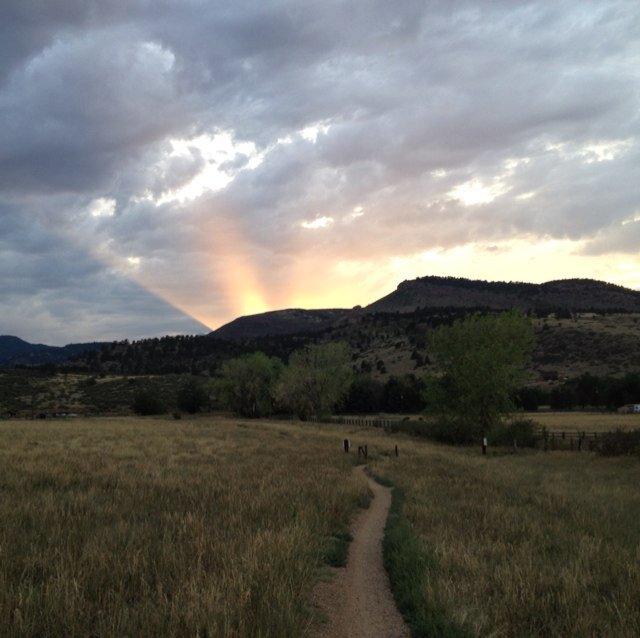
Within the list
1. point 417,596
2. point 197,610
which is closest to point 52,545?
point 197,610

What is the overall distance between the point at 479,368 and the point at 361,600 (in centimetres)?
3993

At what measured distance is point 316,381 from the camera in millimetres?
69312

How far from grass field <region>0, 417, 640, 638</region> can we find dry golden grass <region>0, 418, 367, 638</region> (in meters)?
0.03

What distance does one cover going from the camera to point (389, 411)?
11044 cm

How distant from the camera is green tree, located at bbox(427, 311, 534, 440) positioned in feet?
146

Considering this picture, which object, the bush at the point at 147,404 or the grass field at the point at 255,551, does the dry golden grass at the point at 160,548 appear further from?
the bush at the point at 147,404

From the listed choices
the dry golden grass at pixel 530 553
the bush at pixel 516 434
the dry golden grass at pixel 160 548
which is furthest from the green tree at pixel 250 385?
the dry golden grass at pixel 160 548

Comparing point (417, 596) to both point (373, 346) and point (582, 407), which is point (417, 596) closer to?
point (582, 407)

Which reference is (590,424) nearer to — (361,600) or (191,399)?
(191,399)

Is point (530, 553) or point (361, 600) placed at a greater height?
point (361, 600)

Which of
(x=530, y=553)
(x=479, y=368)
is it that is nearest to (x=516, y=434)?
(x=479, y=368)

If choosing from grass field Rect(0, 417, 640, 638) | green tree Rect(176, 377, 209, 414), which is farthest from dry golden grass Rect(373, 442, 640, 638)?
green tree Rect(176, 377, 209, 414)

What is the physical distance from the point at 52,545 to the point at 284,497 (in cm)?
573

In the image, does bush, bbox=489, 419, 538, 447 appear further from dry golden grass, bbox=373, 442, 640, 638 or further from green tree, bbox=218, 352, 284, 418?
green tree, bbox=218, 352, 284, 418
